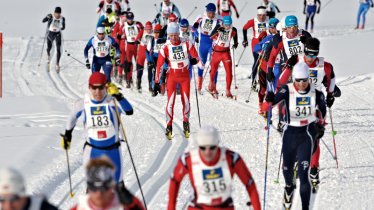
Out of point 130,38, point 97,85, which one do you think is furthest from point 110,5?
point 97,85

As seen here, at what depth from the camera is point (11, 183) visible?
228 inches

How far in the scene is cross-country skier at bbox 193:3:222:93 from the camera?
18344mm

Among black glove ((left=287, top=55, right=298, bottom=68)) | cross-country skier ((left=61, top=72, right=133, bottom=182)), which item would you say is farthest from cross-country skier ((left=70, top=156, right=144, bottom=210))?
black glove ((left=287, top=55, right=298, bottom=68))

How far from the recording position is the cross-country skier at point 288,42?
43.8ft

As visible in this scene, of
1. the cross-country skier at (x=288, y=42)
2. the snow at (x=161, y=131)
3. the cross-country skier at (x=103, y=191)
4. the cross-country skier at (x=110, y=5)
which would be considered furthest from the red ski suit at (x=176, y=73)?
the cross-country skier at (x=110, y=5)

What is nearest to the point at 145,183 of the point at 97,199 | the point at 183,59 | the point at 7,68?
the point at 183,59

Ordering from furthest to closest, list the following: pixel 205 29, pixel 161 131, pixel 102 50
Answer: pixel 205 29, pixel 102 50, pixel 161 131

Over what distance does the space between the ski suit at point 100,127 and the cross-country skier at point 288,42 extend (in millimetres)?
4462

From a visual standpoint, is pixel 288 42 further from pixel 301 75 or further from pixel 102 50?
pixel 102 50

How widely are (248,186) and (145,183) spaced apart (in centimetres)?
424

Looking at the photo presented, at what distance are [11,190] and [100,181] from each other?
2.22ft

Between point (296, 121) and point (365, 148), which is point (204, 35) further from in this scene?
point (296, 121)

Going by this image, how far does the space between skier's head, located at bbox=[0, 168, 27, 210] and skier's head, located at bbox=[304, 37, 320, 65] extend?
6305 mm

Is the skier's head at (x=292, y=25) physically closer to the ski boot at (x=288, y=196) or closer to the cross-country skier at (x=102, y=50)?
the ski boot at (x=288, y=196)
